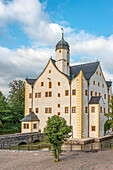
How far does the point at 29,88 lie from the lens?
39.4 metres

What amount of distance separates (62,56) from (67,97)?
8866 mm

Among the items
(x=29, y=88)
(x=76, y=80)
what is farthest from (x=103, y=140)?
(x=29, y=88)

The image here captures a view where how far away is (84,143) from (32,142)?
888 cm

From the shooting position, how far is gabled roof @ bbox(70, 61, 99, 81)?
37.7m

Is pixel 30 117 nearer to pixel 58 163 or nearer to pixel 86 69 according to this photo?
pixel 86 69

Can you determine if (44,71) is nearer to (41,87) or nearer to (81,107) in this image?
(41,87)

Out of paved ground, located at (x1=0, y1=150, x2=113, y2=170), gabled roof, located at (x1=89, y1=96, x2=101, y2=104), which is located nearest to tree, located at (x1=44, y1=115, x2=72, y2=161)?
paved ground, located at (x1=0, y1=150, x2=113, y2=170)

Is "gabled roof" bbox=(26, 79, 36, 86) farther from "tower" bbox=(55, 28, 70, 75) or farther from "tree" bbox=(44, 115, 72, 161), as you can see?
A: "tree" bbox=(44, 115, 72, 161)

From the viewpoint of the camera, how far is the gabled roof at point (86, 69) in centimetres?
3769

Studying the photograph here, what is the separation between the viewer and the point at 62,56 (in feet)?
123

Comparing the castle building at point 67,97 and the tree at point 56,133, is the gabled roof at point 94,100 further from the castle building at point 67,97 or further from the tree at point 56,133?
the tree at point 56,133

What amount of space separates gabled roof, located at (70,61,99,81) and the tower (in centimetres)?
228

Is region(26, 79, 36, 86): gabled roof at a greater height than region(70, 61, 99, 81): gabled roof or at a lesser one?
lesser

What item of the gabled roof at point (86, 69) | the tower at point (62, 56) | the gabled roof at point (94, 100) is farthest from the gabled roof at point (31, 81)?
the gabled roof at point (94, 100)
